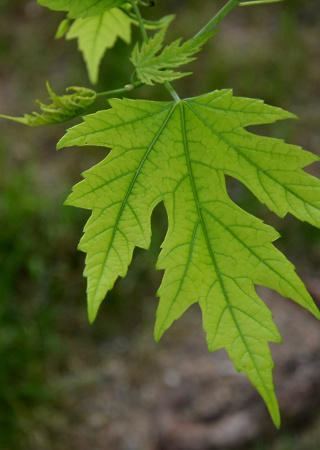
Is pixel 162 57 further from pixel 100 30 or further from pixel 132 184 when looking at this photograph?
pixel 100 30

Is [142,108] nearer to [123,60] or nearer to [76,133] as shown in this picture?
[76,133]

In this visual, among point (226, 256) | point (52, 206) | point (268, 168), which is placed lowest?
point (52, 206)

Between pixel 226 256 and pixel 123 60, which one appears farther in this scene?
pixel 123 60

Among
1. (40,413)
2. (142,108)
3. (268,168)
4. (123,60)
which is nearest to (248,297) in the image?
(268,168)

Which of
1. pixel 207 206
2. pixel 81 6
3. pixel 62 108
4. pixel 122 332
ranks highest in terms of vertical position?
pixel 81 6

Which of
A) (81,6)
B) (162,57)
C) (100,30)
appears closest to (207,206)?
(162,57)

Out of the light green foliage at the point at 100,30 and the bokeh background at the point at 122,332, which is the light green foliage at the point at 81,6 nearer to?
the light green foliage at the point at 100,30
